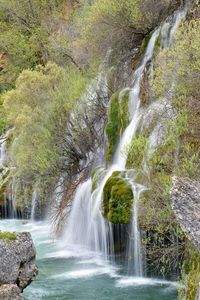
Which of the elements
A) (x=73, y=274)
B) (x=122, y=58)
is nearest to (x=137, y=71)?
(x=122, y=58)

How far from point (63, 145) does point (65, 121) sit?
3.23 ft

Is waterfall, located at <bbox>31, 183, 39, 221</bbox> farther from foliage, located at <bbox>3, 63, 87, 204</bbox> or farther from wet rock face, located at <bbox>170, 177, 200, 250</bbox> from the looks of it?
wet rock face, located at <bbox>170, 177, 200, 250</bbox>

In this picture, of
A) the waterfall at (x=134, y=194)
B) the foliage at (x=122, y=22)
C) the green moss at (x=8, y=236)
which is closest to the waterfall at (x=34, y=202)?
the waterfall at (x=134, y=194)

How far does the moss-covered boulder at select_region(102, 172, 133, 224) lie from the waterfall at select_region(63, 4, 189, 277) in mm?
170

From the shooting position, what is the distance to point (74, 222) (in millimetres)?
16766

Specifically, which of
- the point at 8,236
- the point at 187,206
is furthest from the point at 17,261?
the point at 187,206

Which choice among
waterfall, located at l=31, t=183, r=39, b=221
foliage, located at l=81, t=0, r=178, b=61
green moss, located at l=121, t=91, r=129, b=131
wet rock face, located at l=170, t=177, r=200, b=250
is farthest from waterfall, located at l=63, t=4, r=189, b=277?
wet rock face, located at l=170, t=177, r=200, b=250

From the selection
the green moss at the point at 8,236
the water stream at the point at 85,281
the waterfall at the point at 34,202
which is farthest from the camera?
the waterfall at the point at 34,202

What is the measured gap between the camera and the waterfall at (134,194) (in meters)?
12.8

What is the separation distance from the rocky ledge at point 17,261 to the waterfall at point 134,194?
114 inches

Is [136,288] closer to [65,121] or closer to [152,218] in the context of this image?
[152,218]

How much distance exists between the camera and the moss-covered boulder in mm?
12781

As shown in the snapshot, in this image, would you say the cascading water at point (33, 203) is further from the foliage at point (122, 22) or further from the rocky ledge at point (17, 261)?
the rocky ledge at point (17, 261)

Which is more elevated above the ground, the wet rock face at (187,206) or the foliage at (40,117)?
the foliage at (40,117)
